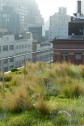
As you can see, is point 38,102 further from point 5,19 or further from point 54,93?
point 5,19

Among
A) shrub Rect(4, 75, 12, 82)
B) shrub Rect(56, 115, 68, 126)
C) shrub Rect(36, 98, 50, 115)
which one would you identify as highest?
shrub Rect(36, 98, 50, 115)

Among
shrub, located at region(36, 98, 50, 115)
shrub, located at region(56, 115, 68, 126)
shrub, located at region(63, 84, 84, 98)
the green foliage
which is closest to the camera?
shrub, located at region(56, 115, 68, 126)

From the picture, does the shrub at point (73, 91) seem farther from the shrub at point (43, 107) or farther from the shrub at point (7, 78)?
the shrub at point (7, 78)

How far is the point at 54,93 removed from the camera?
7598 mm

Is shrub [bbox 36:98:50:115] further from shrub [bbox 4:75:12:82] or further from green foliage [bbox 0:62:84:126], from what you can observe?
shrub [bbox 4:75:12:82]

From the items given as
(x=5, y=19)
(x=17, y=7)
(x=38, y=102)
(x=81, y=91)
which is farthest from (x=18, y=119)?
(x=17, y=7)

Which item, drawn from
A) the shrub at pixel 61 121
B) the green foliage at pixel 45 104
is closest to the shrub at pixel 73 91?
the green foliage at pixel 45 104

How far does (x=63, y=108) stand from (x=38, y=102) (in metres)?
0.51

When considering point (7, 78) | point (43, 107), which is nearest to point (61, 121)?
point (43, 107)

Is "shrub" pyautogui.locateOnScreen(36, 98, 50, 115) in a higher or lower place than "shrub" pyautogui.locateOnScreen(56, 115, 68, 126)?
higher

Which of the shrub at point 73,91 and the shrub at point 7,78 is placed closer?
the shrub at point 73,91

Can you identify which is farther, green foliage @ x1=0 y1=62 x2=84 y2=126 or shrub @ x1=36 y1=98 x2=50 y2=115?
shrub @ x1=36 y1=98 x2=50 y2=115

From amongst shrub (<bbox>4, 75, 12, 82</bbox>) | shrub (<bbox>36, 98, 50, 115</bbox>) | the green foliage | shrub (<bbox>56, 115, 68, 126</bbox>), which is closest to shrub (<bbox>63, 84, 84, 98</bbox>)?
the green foliage

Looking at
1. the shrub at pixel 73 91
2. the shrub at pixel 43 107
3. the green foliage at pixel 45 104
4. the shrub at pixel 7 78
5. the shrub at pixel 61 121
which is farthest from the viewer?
the shrub at pixel 7 78
